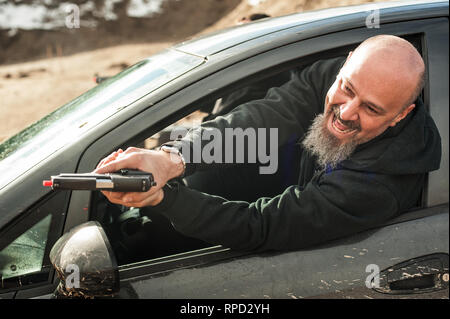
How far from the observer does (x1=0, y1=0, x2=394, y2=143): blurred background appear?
471 inches

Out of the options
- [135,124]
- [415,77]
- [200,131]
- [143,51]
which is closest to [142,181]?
[135,124]

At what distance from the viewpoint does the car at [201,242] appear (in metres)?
1.69

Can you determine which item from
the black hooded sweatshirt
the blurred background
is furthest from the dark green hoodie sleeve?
the blurred background

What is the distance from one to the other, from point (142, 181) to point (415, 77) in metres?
0.99

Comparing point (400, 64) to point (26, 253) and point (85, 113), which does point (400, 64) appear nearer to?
point (85, 113)

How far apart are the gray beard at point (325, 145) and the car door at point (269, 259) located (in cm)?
28

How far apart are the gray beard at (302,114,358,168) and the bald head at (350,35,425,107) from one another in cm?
25

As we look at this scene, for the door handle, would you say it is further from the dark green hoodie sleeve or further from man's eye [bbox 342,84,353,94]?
man's eye [bbox 342,84,353,94]

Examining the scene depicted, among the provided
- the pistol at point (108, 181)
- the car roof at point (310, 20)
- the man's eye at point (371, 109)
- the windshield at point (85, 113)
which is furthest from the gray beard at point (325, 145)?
the pistol at point (108, 181)

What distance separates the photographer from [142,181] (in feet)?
5.11

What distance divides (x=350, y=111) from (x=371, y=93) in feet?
0.32

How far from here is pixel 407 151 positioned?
73.4 inches

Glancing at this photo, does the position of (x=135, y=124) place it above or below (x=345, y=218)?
above
